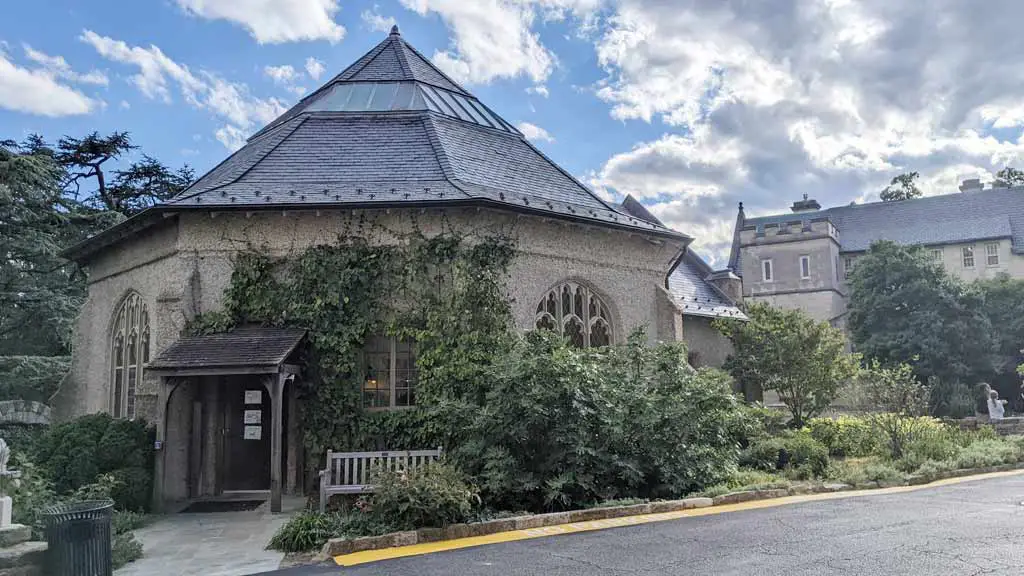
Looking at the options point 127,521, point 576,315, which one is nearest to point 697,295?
point 576,315

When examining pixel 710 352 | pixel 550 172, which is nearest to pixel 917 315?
pixel 710 352

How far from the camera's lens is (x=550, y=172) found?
57.5 ft

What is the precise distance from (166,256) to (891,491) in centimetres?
1415

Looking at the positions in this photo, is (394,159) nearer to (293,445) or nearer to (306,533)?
(293,445)

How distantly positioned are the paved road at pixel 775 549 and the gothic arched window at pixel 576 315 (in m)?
5.89

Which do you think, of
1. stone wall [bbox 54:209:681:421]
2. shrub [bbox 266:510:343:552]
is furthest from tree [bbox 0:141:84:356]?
shrub [bbox 266:510:343:552]

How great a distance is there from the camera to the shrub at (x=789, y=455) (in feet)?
44.1

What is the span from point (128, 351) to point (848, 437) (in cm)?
1657

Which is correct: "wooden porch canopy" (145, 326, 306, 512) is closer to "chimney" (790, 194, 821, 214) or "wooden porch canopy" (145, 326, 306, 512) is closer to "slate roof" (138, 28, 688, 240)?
"slate roof" (138, 28, 688, 240)

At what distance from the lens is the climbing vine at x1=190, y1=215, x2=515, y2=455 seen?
42.7 feet

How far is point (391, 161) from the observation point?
1517 centimetres

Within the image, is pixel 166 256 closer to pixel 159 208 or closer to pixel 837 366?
pixel 159 208

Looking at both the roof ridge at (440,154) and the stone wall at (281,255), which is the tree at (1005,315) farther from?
the roof ridge at (440,154)

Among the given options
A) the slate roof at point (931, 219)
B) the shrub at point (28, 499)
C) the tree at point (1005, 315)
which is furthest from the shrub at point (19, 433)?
the slate roof at point (931, 219)
